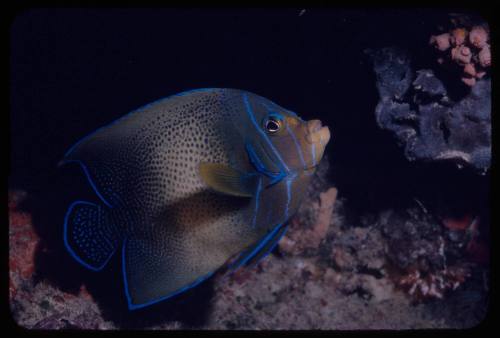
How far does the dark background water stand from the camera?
3.10 metres

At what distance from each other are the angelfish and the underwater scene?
12 mm

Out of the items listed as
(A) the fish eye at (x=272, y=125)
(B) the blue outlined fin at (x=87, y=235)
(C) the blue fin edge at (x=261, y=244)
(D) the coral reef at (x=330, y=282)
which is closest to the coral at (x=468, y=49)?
(D) the coral reef at (x=330, y=282)

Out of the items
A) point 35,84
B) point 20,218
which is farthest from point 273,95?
point 20,218

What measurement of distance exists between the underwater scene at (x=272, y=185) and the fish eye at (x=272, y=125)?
0.15m

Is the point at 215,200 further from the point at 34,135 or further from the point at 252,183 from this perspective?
the point at 34,135

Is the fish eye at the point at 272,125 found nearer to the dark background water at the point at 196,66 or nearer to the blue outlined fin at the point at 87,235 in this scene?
the blue outlined fin at the point at 87,235

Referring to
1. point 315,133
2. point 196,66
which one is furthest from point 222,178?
point 196,66

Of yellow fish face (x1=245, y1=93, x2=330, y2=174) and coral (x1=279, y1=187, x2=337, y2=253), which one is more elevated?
yellow fish face (x1=245, y1=93, x2=330, y2=174)

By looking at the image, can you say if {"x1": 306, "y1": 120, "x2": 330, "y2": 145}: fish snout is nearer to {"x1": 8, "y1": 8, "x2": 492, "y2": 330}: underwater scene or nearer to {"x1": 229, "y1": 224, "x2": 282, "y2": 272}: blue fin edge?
{"x1": 8, "y1": 8, "x2": 492, "y2": 330}: underwater scene

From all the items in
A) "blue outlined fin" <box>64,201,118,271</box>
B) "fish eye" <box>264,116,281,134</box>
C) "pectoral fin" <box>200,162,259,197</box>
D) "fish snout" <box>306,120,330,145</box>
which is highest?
"fish eye" <box>264,116,281,134</box>

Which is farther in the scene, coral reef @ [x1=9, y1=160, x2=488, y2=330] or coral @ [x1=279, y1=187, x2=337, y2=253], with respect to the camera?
coral @ [x1=279, y1=187, x2=337, y2=253]

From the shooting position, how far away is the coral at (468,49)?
2.84 meters

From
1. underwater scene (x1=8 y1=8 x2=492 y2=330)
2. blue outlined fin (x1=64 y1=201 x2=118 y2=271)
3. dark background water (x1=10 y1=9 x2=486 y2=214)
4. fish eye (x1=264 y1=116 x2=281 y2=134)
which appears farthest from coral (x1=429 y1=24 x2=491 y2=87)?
blue outlined fin (x1=64 y1=201 x2=118 y2=271)

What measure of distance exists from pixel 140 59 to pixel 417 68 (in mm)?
2344
